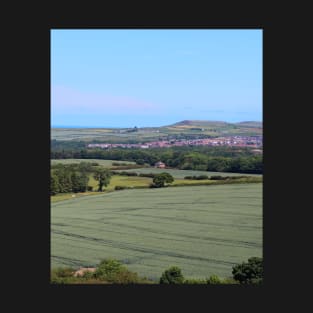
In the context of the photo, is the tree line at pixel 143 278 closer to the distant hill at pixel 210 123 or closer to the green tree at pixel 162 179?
the green tree at pixel 162 179

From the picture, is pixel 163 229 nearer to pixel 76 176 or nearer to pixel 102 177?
pixel 102 177

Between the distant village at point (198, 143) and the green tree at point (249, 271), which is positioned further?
the distant village at point (198, 143)

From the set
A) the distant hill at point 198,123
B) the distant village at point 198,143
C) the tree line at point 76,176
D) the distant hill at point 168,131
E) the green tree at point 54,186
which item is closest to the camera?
the green tree at point 54,186

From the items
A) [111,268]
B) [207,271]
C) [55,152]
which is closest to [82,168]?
[55,152]

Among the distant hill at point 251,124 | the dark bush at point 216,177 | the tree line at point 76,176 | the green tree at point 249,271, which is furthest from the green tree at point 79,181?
the green tree at point 249,271

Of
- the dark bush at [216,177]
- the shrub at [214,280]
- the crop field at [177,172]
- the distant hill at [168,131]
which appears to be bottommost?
the shrub at [214,280]

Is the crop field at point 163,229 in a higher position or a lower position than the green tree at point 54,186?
lower

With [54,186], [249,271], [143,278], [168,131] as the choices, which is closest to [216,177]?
[168,131]

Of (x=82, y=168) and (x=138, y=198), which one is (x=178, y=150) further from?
(x=82, y=168)
